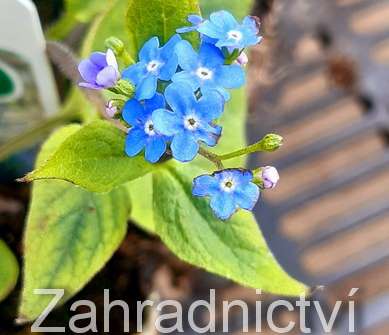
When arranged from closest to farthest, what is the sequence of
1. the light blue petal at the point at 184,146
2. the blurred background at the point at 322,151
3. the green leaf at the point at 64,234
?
1. the light blue petal at the point at 184,146
2. the green leaf at the point at 64,234
3. the blurred background at the point at 322,151

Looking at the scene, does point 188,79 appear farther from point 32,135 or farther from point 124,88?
point 32,135

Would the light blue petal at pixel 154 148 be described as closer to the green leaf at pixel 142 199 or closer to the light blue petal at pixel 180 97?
the light blue petal at pixel 180 97

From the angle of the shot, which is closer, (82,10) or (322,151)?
(82,10)

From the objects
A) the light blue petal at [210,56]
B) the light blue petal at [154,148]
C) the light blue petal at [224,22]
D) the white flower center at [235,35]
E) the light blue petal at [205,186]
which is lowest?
the light blue petal at [205,186]

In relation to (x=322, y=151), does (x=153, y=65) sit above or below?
below

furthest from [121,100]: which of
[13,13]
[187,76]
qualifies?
[13,13]

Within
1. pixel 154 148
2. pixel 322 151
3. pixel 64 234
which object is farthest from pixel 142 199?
pixel 322 151

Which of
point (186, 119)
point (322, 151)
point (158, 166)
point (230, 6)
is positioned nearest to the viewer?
point (186, 119)

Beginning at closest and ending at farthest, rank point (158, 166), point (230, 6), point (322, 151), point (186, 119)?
point (186, 119) < point (158, 166) < point (230, 6) < point (322, 151)

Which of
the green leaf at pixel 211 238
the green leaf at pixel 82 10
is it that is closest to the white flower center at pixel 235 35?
the green leaf at pixel 211 238
